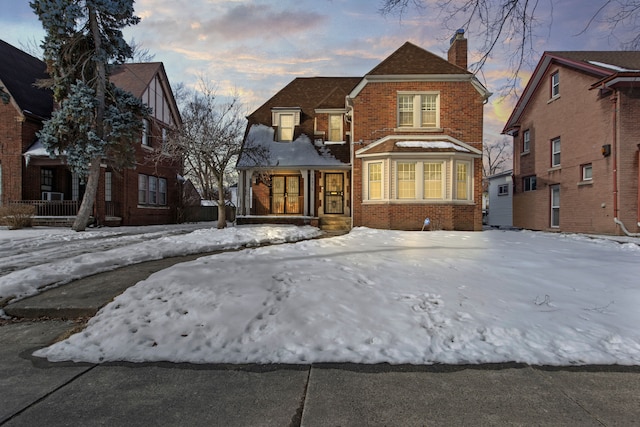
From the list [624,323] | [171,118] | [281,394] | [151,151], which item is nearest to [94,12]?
[151,151]

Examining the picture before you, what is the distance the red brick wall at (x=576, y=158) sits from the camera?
13.2 metres

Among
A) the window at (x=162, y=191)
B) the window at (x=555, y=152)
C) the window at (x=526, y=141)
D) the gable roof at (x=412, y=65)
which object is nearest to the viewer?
the gable roof at (x=412, y=65)

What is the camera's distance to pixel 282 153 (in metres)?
18.0

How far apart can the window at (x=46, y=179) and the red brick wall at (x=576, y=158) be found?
25.8 m

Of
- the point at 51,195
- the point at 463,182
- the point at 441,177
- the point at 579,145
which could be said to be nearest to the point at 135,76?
the point at 51,195

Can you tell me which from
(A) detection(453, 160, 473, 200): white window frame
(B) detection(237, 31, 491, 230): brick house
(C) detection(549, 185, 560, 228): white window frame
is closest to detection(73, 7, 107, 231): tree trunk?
(B) detection(237, 31, 491, 230): brick house

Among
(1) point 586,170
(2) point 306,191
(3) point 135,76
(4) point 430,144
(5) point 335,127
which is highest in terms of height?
(3) point 135,76

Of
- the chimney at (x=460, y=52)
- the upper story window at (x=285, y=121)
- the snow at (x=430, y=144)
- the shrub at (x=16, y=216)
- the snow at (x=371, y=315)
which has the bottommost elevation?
the snow at (x=371, y=315)

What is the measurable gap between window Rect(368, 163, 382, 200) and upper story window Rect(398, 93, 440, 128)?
6.92 feet

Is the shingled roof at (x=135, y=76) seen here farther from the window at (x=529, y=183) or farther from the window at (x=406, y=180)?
the window at (x=529, y=183)

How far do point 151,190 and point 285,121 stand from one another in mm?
9446

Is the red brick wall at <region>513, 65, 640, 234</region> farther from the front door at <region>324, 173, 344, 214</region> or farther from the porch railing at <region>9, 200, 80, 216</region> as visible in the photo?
the porch railing at <region>9, 200, 80, 216</region>

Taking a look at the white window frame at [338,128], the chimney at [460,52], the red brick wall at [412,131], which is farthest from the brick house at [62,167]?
the chimney at [460,52]

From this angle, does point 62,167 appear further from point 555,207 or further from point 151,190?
point 555,207
